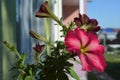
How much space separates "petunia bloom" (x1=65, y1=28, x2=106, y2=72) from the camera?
3.55ft

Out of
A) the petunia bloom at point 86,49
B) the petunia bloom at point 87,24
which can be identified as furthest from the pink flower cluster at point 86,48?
the petunia bloom at point 87,24

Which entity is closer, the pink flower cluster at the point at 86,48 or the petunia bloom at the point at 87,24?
the pink flower cluster at the point at 86,48

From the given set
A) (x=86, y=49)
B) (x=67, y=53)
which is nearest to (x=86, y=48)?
(x=86, y=49)

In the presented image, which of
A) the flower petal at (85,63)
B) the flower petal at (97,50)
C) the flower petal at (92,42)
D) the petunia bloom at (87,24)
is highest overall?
the petunia bloom at (87,24)

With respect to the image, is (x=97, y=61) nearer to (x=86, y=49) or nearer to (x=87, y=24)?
(x=86, y=49)

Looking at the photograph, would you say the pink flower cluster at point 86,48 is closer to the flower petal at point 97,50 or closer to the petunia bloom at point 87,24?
the flower petal at point 97,50

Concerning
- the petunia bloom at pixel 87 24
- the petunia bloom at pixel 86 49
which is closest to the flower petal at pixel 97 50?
the petunia bloom at pixel 86 49

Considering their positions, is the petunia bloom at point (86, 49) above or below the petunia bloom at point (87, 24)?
below

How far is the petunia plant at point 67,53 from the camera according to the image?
1088mm

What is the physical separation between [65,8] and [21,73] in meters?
10.1

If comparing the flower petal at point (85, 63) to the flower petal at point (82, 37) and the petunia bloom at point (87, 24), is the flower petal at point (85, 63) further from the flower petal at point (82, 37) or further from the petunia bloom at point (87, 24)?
the petunia bloom at point (87, 24)

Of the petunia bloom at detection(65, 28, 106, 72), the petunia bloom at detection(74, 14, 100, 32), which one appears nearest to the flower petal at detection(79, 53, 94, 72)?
the petunia bloom at detection(65, 28, 106, 72)

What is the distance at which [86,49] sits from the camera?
44.0 inches

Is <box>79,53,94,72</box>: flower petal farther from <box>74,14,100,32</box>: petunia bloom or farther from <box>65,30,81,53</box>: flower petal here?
<box>74,14,100,32</box>: petunia bloom
